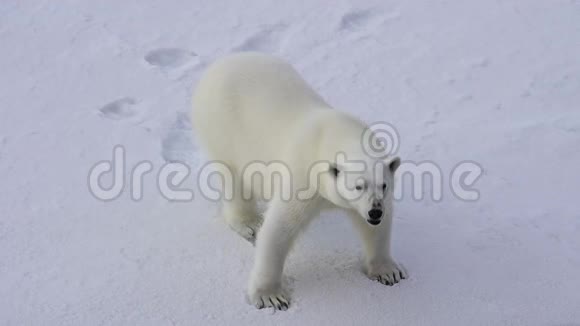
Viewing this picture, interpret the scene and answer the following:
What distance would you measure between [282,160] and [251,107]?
0.39 meters

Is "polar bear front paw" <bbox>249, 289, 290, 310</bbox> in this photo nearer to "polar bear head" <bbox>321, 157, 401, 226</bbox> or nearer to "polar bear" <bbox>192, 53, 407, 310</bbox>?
"polar bear" <bbox>192, 53, 407, 310</bbox>

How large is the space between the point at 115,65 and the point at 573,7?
12.7ft

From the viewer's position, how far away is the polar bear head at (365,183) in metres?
3.11

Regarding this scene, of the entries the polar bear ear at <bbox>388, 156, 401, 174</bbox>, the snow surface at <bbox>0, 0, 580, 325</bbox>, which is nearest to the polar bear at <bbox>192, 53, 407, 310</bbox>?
the polar bear ear at <bbox>388, 156, 401, 174</bbox>

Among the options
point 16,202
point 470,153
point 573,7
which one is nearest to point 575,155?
point 470,153

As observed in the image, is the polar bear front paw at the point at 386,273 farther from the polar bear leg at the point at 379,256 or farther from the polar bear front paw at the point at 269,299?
the polar bear front paw at the point at 269,299

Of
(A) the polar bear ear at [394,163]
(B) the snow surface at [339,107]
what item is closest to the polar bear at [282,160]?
(A) the polar bear ear at [394,163]

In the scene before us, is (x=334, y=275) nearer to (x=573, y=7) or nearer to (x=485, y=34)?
(x=485, y=34)

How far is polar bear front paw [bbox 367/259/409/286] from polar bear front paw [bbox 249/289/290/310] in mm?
466

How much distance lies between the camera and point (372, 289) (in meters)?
3.64

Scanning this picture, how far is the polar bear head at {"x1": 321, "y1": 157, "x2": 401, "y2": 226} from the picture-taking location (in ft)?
10.2

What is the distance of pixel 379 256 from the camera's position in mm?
3688

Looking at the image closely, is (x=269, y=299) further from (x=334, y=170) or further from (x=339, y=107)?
(x=339, y=107)

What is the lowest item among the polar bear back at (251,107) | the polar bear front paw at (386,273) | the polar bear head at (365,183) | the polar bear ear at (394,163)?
the polar bear front paw at (386,273)
